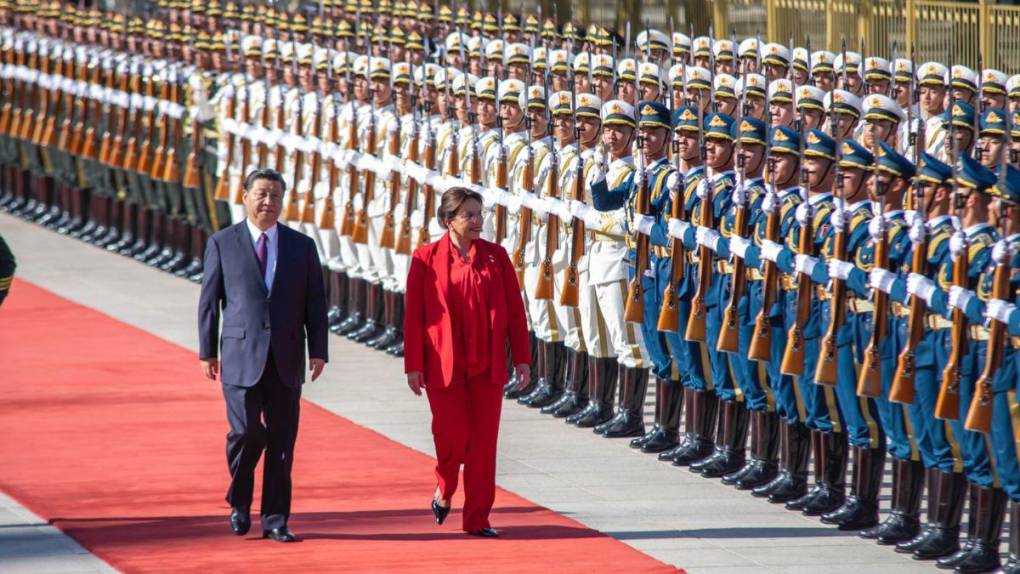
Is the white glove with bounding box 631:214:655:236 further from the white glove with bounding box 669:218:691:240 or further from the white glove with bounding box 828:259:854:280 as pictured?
the white glove with bounding box 828:259:854:280

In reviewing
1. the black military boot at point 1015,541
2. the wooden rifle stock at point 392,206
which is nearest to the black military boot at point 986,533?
the black military boot at point 1015,541

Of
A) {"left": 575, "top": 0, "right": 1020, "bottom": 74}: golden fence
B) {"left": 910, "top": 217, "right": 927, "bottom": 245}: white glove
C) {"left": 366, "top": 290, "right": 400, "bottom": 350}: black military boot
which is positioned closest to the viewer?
{"left": 910, "top": 217, "right": 927, "bottom": 245}: white glove

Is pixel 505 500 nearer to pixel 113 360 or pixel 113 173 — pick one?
pixel 113 360

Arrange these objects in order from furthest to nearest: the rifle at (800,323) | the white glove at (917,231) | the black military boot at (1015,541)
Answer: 1. the rifle at (800,323)
2. the white glove at (917,231)
3. the black military boot at (1015,541)

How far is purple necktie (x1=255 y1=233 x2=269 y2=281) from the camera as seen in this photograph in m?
8.91

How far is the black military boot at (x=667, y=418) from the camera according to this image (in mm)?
10953

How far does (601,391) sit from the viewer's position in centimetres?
1175

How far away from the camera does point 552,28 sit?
600 inches

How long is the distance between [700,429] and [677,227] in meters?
1.02

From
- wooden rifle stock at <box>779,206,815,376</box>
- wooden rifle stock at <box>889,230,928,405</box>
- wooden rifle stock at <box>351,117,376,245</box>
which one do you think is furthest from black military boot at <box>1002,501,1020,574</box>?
wooden rifle stock at <box>351,117,376,245</box>

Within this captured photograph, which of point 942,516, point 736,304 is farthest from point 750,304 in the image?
point 942,516

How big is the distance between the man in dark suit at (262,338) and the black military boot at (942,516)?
2.51 meters

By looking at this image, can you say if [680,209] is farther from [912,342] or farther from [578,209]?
[912,342]

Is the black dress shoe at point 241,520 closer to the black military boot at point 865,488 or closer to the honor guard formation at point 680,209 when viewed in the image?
the honor guard formation at point 680,209
